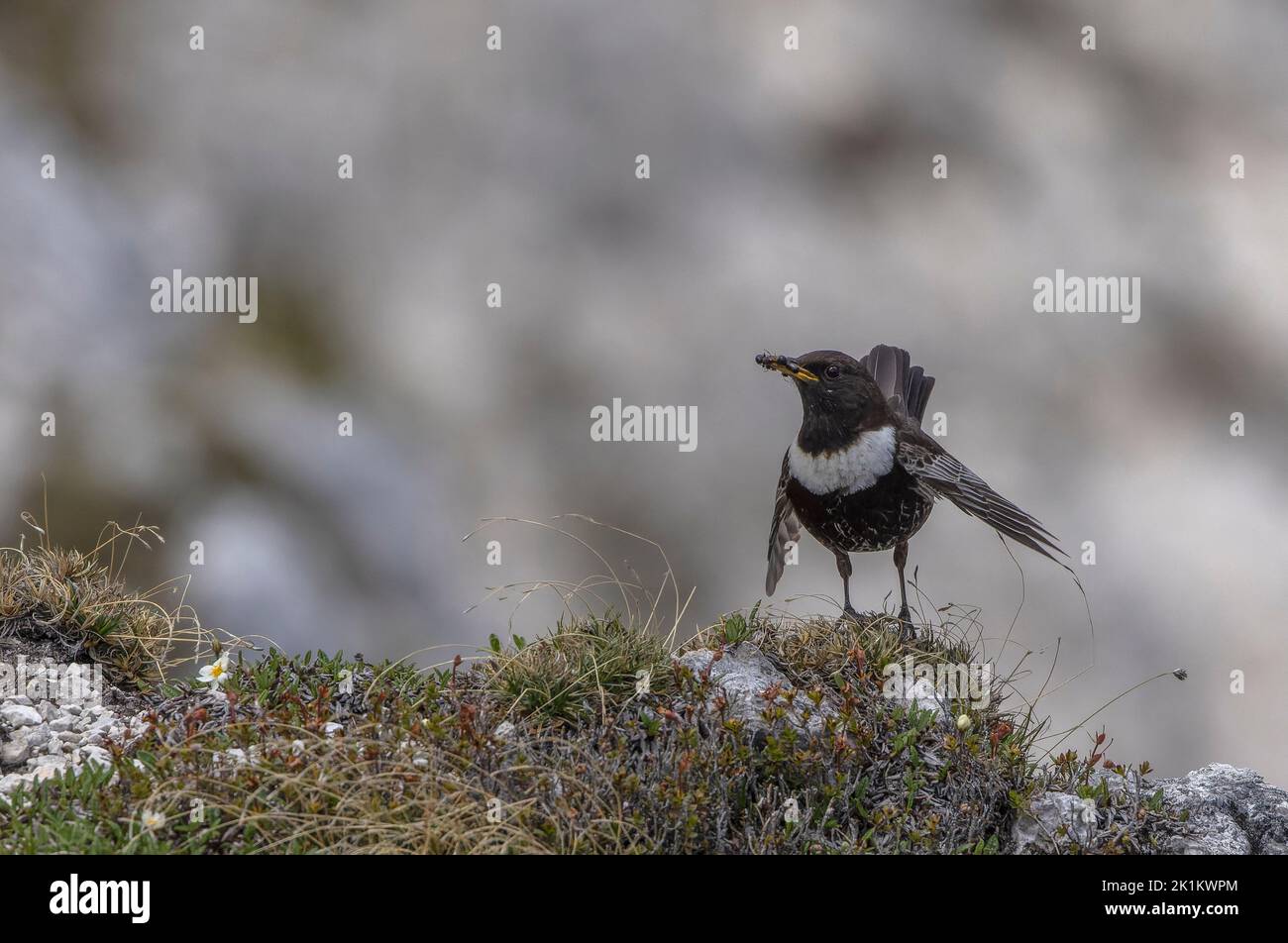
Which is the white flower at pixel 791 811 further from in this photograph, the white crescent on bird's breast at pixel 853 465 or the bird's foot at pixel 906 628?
the white crescent on bird's breast at pixel 853 465

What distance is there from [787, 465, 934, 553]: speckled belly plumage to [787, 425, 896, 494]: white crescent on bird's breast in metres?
0.04

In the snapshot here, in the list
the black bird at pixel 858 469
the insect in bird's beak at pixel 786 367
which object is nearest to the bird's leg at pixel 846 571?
the black bird at pixel 858 469

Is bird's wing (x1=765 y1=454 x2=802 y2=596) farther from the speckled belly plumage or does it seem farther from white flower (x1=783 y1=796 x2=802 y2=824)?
white flower (x1=783 y1=796 x2=802 y2=824)

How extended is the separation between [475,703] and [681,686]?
39.7 inches

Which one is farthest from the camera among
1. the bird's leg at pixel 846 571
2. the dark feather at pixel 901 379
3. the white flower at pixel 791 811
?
the dark feather at pixel 901 379

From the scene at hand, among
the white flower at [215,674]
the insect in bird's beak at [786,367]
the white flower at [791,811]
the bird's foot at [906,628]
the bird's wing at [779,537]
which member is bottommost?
the white flower at [791,811]

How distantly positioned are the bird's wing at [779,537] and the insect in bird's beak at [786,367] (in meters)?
0.98

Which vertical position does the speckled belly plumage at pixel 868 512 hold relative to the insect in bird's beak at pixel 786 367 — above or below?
below

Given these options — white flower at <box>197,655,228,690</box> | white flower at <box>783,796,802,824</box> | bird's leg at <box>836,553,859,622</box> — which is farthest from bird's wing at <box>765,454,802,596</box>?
white flower at <box>197,655,228,690</box>

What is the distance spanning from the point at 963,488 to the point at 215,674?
4047 millimetres

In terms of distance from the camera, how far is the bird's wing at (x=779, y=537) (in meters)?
6.56

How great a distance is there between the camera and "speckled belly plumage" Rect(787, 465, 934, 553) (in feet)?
18.9

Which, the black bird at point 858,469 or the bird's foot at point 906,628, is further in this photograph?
the bird's foot at point 906,628

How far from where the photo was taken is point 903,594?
6.12 metres
